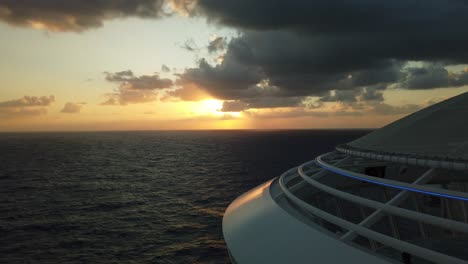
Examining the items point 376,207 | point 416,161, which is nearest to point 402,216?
point 376,207

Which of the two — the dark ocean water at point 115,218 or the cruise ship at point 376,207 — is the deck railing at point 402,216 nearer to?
the cruise ship at point 376,207

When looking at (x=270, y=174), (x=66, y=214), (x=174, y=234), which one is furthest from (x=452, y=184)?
(x=270, y=174)

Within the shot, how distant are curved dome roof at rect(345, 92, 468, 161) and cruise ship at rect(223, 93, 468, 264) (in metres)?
0.03

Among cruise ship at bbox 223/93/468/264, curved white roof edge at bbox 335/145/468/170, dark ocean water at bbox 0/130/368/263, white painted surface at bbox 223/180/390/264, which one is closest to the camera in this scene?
cruise ship at bbox 223/93/468/264

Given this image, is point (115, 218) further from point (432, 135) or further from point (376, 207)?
point (376, 207)

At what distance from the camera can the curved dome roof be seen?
11070 millimetres

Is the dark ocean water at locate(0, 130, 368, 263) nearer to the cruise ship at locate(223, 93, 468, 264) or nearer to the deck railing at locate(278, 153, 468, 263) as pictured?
the cruise ship at locate(223, 93, 468, 264)

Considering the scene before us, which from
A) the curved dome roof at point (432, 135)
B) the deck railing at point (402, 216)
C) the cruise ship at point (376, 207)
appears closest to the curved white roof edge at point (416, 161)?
the cruise ship at point (376, 207)

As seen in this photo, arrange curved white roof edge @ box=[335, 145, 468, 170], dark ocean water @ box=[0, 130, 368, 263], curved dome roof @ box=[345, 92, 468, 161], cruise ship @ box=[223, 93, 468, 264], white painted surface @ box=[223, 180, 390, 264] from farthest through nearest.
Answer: dark ocean water @ box=[0, 130, 368, 263] → curved dome roof @ box=[345, 92, 468, 161] → curved white roof edge @ box=[335, 145, 468, 170] → white painted surface @ box=[223, 180, 390, 264] → cruise ship @ box=[223, 93, 468, 264]

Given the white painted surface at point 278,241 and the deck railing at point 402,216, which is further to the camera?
the white painted surface at point 278,241

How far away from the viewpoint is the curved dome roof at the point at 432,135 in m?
11.1

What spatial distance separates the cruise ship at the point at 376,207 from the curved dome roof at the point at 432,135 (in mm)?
30

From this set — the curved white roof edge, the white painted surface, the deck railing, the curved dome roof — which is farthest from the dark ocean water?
the deck railing

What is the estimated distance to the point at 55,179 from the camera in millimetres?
80062
